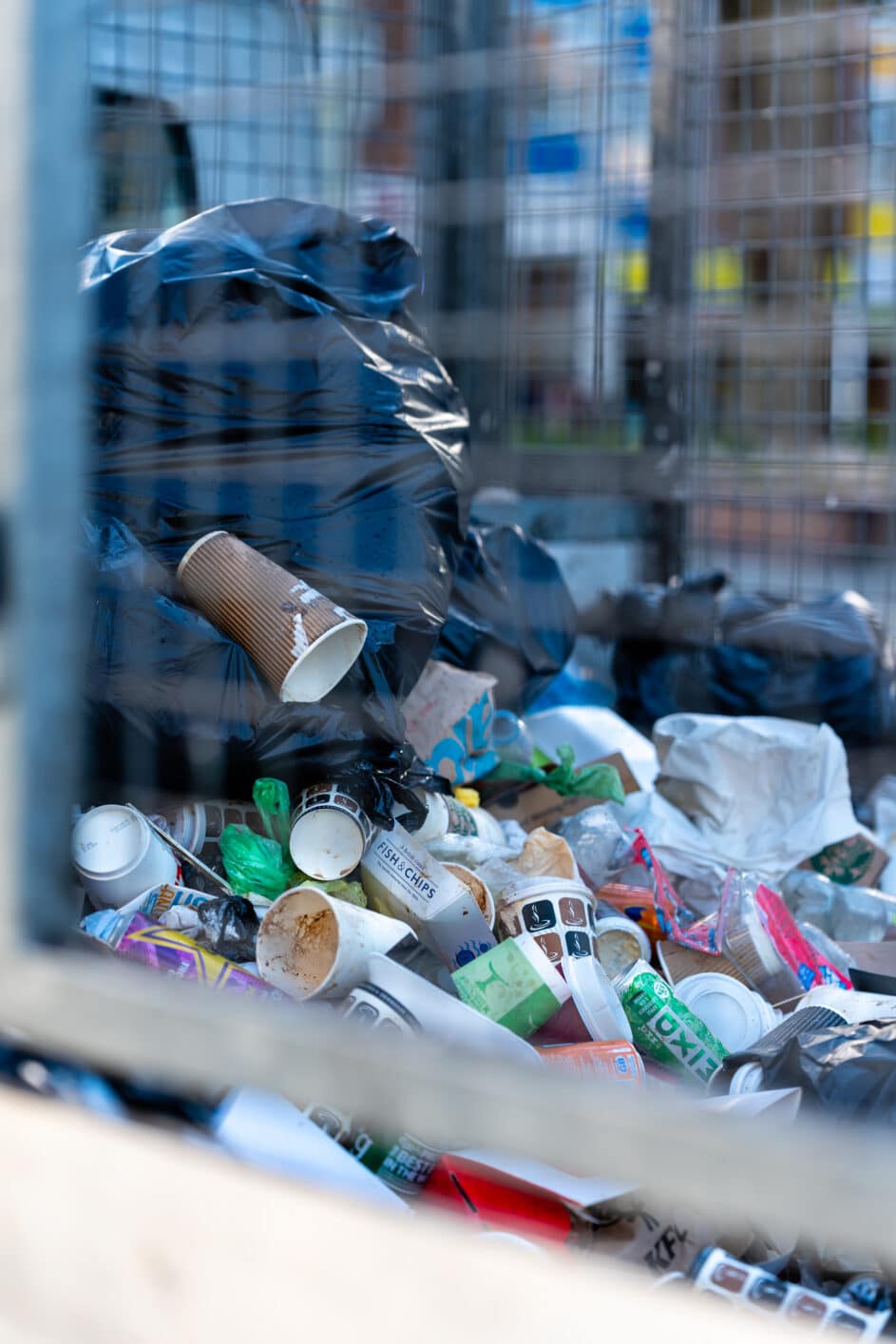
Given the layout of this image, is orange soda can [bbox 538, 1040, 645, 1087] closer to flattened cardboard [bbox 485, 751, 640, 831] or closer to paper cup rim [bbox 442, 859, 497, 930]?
paper cup rim [bbox 442, 859, 497, 930]

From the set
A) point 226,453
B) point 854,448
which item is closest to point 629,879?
point 226,453

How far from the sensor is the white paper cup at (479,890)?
1615 millimetres

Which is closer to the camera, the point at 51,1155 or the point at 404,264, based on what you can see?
the point at 51,1155

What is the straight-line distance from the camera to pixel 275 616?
5.48 ft

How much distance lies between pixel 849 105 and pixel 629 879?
2.63 metres

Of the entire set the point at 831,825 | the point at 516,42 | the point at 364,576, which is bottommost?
the point at 831,825

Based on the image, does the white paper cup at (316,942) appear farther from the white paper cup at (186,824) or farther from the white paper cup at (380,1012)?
the white paper cup at (186,824)

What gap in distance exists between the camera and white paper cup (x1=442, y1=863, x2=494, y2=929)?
5.30 ft

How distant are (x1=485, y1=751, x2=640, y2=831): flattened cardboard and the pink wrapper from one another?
816 millimetres

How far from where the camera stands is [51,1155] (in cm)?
94

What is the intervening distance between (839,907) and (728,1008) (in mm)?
603

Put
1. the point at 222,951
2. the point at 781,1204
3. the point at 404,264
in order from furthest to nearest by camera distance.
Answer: the point at 404,264 → the point at 222,951 → the point at 781,1204

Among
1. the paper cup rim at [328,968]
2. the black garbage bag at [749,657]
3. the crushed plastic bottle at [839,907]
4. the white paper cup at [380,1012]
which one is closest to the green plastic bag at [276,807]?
the paper cup rim at [328,968]

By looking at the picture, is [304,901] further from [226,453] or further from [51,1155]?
[226,453]
